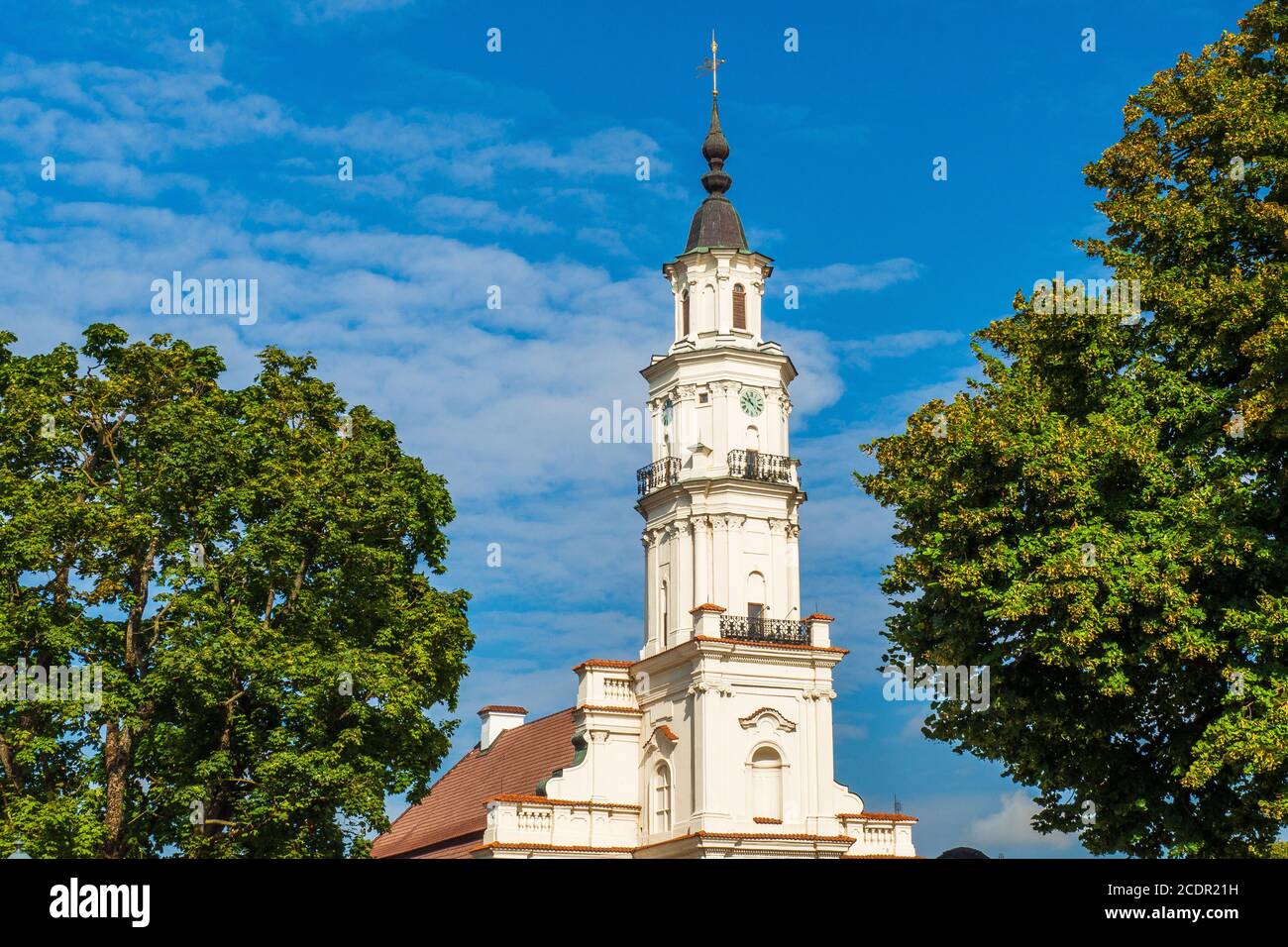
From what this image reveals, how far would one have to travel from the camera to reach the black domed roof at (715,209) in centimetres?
6397

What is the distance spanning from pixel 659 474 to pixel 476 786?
16102 mm

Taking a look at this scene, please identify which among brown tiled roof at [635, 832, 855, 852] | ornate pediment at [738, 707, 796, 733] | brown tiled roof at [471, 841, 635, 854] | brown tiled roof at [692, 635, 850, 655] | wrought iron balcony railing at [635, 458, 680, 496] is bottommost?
brown tiled roof at [471, 841, 635, 854]

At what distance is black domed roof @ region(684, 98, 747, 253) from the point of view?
64.0 metres

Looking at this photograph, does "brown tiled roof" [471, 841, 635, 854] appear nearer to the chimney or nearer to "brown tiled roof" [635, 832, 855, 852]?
"brown tiled roof" [635, 832, 855, 852]

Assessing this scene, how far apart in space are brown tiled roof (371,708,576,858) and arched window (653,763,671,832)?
4073 mm

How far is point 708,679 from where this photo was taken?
55.5m

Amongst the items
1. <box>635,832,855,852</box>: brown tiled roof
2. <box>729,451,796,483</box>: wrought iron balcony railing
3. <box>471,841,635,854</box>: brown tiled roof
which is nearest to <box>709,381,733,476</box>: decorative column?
<box>729,451,796,483</box>: wrought iron balcony railing

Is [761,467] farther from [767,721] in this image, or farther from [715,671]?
[767,721]

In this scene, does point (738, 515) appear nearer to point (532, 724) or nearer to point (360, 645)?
point (532, 724)

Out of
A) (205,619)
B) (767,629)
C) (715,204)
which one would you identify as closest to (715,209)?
(715,204)

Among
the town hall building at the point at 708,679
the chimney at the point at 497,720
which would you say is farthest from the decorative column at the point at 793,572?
the chimney at the point at 497,720

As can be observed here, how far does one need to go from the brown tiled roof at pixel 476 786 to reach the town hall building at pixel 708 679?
5.7 inches
